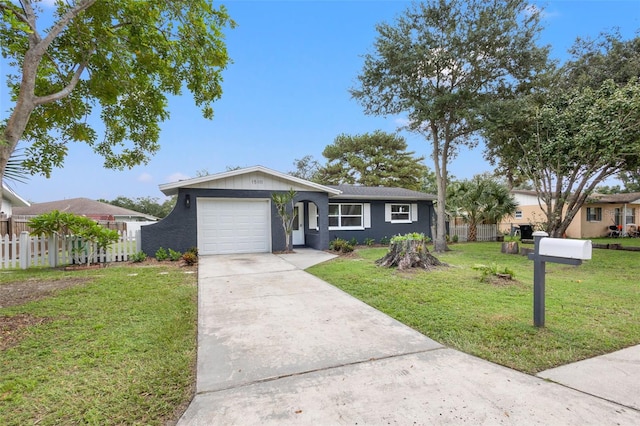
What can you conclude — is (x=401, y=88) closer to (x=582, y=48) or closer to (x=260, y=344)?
(x=582, y=48)

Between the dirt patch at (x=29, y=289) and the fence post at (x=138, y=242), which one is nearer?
the dirt patch at (x=29, y=289)

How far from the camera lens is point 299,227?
1380cm

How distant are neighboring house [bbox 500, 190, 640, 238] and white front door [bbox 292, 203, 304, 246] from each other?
15.0 metres

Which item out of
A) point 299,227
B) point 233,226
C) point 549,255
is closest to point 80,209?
point 233,226

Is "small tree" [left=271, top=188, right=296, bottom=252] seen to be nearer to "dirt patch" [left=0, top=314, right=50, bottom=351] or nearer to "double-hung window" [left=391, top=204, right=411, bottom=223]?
"double-hung window" [left=391, top=204, right=411, bottom=223]

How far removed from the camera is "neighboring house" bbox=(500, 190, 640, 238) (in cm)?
2041

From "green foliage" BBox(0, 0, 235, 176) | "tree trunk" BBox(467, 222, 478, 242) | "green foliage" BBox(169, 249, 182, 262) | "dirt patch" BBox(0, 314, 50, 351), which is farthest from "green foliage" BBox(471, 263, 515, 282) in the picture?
"tree trunk" BBox(467, 222, 478, 242)

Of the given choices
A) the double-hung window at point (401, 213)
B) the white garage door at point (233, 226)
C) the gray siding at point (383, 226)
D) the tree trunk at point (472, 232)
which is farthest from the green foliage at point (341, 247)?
the tree trunk at point (472, 232)

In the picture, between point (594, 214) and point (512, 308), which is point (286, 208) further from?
point (594, 214)

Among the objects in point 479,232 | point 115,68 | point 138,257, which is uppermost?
point 115,68

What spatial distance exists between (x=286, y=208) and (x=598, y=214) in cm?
2303

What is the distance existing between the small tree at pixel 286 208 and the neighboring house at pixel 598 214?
16297 mm

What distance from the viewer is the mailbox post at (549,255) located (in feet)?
10.5

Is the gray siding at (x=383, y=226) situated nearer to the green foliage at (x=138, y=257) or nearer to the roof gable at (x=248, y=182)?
the roof gable at (x=248, y=182)
